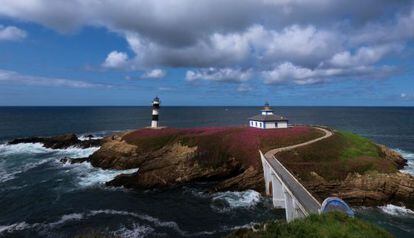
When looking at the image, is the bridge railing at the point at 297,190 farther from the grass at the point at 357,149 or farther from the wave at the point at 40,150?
the wave at the point at 40,150

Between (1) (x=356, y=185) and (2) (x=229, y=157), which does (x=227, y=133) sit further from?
(1) (x=356, y=185)

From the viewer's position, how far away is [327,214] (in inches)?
765

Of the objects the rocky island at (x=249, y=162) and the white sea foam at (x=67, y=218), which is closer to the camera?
the white sea foam at (x=67, y=218)

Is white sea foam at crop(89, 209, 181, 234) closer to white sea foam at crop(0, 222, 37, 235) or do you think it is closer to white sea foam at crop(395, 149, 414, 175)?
white sea foam at crop(0, 222, 37, 235)

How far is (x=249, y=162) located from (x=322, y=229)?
2811 cm

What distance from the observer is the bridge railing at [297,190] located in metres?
26.1

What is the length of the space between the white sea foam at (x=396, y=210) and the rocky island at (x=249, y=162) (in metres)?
0.96

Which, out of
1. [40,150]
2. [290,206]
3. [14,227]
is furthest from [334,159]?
[40,150]

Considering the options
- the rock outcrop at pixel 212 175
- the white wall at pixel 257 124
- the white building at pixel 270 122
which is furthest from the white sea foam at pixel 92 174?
the white building at pixel 270 122

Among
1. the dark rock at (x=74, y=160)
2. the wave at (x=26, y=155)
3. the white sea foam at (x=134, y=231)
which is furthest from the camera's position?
the dark rock at (x=74, y=160)

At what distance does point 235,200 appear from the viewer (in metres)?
36.8

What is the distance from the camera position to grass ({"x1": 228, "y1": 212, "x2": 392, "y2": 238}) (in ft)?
55.1

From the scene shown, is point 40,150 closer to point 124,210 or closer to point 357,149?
point 124,210

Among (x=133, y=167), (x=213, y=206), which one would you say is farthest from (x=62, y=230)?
(x=133, y=167)
